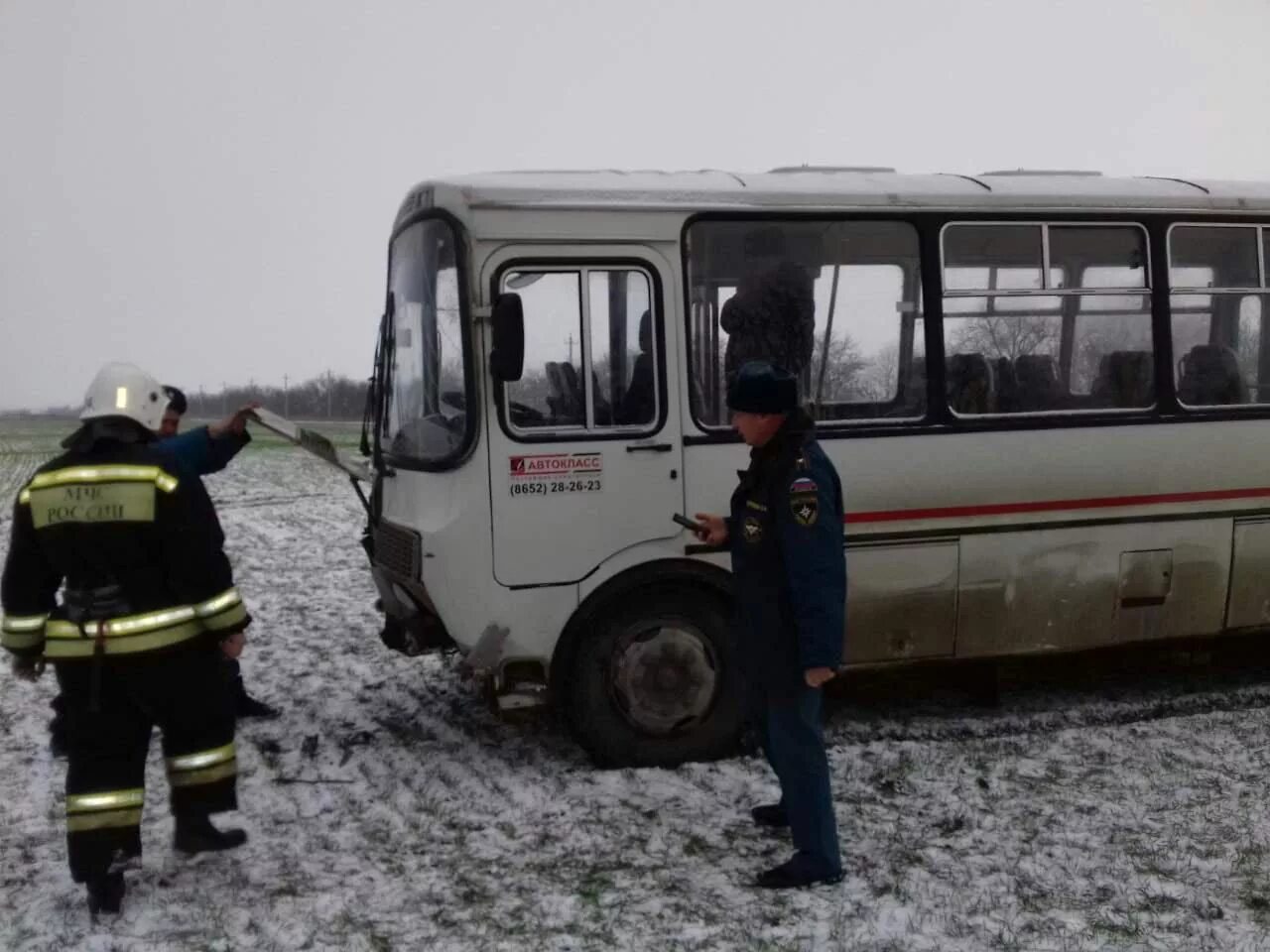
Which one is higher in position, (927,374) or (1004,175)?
(1004,175)

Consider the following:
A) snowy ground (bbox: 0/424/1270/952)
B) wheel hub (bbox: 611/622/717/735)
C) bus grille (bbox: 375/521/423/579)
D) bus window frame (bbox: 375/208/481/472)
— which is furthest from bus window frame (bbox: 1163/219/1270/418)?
bus grille (bbox: 375/521/423/579)

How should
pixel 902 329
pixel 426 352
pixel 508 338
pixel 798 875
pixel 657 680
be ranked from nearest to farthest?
pixel 798 875 → pixel 508 338 → pixel 657 680 → pixel 426 352 → pixel 902 329

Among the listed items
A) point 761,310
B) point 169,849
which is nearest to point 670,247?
point 761,310

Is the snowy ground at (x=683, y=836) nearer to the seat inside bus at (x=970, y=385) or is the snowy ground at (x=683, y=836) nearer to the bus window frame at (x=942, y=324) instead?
the bus window frame at (x=942, y=324)

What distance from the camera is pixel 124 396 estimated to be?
4.25 m

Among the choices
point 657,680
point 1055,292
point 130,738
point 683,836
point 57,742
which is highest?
point 1055,292

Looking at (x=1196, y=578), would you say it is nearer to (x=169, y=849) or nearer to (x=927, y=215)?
(x=927, y=215)

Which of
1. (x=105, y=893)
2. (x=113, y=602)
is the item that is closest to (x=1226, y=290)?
(x=113, y=602)

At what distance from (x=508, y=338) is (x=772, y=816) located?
2.38 meters

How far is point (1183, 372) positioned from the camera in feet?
22.4

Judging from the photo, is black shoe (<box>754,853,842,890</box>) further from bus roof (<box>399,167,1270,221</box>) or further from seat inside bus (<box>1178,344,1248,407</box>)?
seat inside bus (<box>1178,344,1248,407</box>)

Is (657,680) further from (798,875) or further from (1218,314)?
(1218,314)

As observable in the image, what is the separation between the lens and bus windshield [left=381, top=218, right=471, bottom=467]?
19.0 ft

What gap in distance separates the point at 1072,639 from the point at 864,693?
132cm
